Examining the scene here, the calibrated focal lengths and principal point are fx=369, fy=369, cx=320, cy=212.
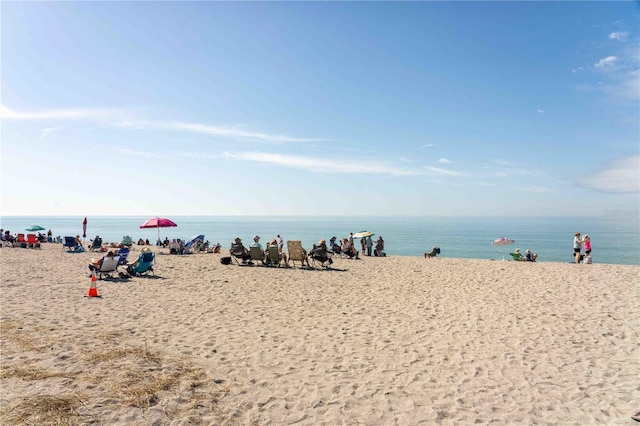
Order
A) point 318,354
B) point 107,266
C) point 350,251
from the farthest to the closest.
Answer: point 350,251 < point 107,266 < point 318,354

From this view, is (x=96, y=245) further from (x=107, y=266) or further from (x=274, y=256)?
(x=274, y=256)

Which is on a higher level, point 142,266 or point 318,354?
point 142,266

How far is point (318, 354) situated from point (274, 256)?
10333 millimetres

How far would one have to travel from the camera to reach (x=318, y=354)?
612cm

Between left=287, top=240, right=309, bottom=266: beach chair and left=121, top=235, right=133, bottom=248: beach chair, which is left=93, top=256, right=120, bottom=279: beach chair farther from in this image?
left=121, top=235, right=133, bottom=248: beach chair

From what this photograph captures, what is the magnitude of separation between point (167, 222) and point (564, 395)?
2186 centimetres

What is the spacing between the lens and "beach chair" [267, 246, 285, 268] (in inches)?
637

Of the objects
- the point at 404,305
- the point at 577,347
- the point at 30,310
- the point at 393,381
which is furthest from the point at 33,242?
the point at 577,347

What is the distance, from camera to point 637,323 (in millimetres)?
7785

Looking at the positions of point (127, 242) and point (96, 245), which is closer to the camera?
point (96, 245)

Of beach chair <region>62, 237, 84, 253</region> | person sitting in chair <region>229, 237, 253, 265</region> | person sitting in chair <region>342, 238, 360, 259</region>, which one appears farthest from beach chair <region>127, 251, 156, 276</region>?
beach chair <region>62, 237, 84, 253</region>

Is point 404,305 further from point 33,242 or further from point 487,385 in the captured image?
point 33,242

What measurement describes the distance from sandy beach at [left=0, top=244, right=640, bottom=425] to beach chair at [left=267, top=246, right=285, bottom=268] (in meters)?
4.46

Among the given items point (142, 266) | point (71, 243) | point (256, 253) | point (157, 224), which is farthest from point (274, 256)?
point (71, 243)
